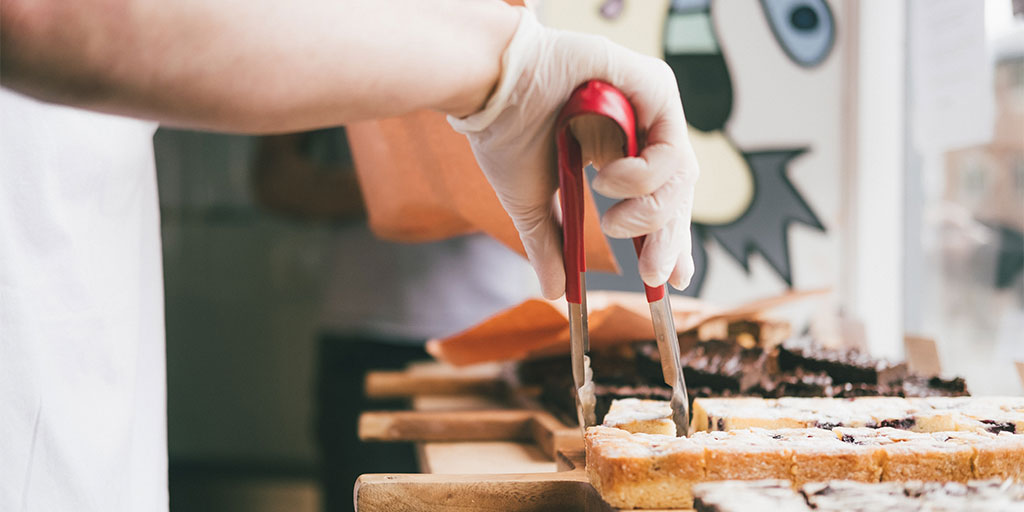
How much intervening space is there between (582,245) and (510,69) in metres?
0.21

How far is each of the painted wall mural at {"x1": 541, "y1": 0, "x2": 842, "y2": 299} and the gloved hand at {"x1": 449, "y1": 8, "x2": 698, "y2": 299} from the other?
3.70 ft

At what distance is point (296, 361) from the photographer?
11.9ft

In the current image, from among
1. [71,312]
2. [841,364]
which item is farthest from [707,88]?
[71,312]

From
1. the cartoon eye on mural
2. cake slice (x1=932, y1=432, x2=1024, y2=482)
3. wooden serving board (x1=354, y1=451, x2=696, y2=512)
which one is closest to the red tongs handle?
wooden serving board (x1=354, y1=451, x2=696, y2=512)

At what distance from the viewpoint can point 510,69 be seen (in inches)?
30.1

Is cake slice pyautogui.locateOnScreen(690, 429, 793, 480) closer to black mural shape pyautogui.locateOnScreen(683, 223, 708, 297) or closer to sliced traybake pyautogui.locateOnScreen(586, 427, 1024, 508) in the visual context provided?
sliced traybake pyautogui.locateOnScreen(586, 427, 1024, 508)

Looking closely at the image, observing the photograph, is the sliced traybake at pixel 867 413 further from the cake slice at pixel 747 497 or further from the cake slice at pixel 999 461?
the cake slice at pixel 747 497

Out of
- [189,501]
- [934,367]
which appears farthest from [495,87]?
[189,501]

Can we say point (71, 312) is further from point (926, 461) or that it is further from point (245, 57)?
point (926, 461)

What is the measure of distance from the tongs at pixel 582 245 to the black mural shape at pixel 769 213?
110 cm

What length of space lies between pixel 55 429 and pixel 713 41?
1621 millimetres

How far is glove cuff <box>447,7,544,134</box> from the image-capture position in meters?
0.77

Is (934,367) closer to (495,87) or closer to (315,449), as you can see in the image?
(495,87)

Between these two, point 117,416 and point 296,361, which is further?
point 296,361
